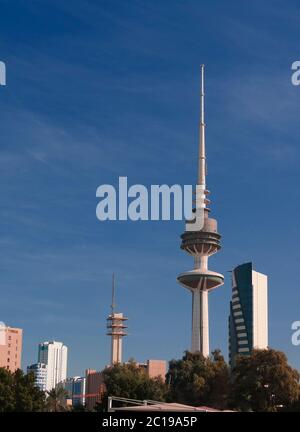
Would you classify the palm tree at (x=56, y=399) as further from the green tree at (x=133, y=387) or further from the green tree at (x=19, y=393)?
the green tree at (x=19, y=393)

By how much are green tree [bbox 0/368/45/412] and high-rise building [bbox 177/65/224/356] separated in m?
87.7

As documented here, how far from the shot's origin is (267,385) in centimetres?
9994

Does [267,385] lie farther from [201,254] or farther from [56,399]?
[201,254]

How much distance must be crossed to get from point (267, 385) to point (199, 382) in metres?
18.4

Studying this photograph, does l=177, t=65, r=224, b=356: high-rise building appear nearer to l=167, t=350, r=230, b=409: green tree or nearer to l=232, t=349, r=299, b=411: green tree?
l=167, t=350, r=230, b=409: green tree

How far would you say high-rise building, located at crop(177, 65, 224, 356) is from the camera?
18962 cm

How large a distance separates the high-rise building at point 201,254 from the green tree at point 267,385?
8594cm

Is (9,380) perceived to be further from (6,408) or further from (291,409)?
(291,409)

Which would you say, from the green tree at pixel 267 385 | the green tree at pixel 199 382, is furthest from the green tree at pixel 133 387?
the green tree at pixel 267 385

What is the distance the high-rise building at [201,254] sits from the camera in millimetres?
189625

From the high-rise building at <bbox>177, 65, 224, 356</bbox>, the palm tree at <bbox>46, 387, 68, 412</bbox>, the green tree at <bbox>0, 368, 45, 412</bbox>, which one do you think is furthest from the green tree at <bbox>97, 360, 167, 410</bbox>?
the high-rise building at <bbox>177, 65, 224, 356</bbox>

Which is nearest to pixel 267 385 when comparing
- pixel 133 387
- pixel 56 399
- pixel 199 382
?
pixel 199 382
